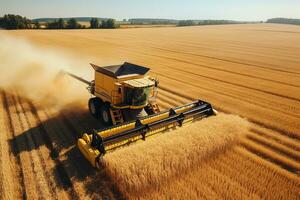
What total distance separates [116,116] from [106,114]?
0.52 m

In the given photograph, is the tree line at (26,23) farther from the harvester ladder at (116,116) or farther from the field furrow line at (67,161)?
the harvester ladder at (116,116)

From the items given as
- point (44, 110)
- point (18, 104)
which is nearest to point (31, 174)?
point (44, 110)

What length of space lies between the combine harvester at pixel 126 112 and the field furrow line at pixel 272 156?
170 centimetres

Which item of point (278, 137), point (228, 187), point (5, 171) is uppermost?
point (278, 137)

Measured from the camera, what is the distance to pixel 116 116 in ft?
26.9

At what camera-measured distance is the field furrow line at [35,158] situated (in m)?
5.70

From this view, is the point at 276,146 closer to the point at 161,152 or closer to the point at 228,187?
the point at 228,187

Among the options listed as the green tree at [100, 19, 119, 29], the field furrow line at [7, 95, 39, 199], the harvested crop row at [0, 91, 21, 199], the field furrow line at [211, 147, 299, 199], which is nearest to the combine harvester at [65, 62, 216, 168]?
the field furrow line at [7, 95, 39, 199]

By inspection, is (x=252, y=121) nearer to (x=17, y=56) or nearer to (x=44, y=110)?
(x=44, y=110)

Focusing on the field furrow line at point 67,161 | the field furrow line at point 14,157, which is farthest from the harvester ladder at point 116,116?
the field furrow line at point 14,157

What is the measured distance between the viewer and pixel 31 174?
6199 millimetres

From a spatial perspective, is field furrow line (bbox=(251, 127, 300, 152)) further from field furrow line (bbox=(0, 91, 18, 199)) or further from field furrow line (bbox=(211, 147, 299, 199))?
field furrow line (bbox=(0, 91, 18, 199))

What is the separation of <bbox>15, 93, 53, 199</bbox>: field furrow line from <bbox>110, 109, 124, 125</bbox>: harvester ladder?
227 centimetres

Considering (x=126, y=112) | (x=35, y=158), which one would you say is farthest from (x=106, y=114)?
(x=35, y=158)
